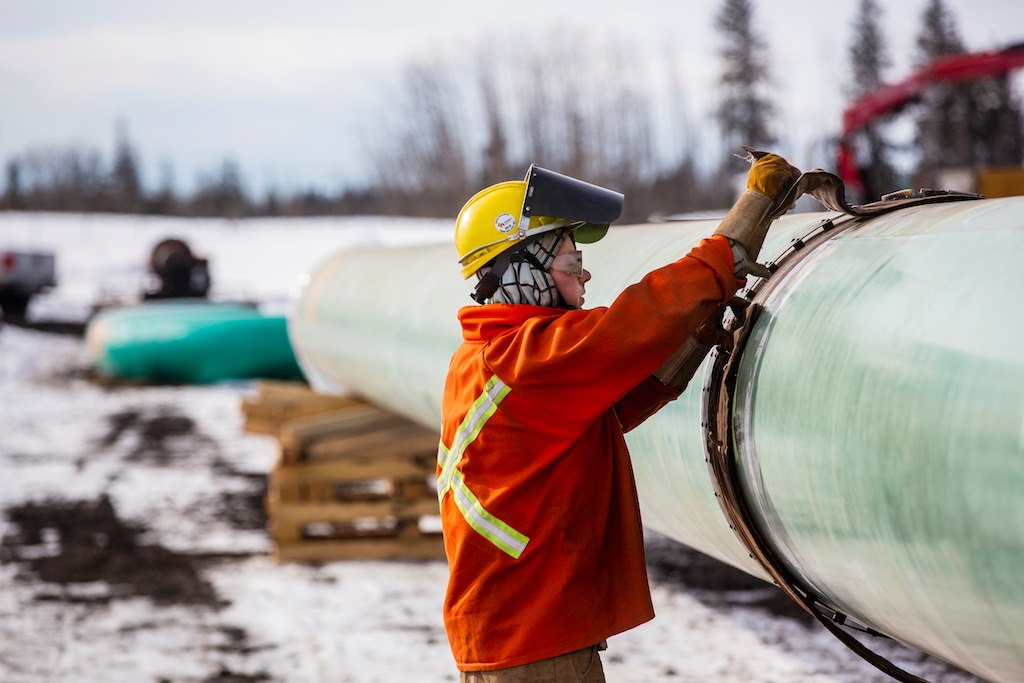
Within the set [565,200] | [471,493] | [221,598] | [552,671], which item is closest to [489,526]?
[471,493]

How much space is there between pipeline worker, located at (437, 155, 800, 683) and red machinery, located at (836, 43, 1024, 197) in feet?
46.0

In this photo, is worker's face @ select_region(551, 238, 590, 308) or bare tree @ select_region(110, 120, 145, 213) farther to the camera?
bare tree @ select_region(110, 120, 145, 213)

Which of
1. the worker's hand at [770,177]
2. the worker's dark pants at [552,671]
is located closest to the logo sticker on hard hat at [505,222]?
the worker's hand at [770,177]

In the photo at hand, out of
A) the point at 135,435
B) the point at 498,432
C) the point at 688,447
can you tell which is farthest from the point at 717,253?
the point at 135,435

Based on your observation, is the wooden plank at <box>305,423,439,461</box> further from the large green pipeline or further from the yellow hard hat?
the yellow hard hat

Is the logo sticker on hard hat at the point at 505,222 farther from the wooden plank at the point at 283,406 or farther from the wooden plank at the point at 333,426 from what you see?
the wooden plank at the point at 283,406

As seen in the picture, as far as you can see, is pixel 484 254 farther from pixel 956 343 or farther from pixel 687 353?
pixel 956 343

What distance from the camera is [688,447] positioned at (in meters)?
2.72

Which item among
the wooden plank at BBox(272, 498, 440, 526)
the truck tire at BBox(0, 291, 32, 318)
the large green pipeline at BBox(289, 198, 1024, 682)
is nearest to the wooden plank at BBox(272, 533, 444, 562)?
the wooden plank at BBox(272, 498, 440, 526)

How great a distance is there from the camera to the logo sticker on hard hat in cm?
221

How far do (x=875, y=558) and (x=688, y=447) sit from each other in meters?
0.75

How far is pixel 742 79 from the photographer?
4853cm

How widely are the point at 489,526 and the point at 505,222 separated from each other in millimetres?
618

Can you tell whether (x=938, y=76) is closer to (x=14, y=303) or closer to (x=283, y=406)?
(x=283, y=406)
